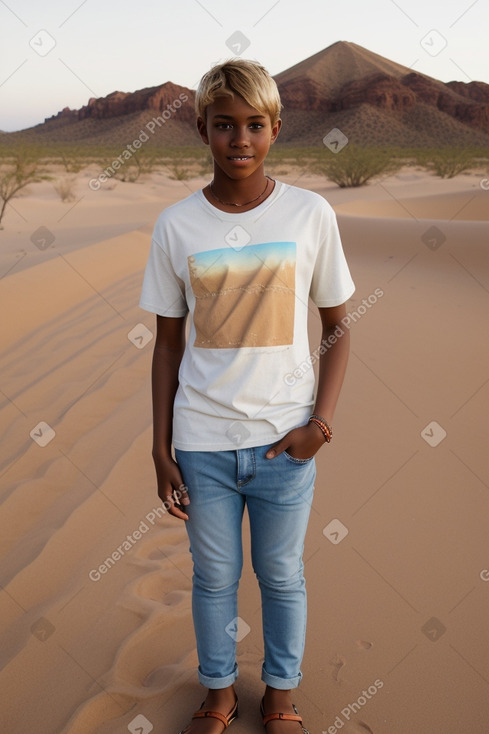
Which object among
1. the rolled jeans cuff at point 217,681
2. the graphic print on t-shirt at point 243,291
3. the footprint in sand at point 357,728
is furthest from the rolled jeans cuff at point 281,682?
the graphic print on t-shirt at point 243,291

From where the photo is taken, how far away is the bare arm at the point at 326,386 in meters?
1.50

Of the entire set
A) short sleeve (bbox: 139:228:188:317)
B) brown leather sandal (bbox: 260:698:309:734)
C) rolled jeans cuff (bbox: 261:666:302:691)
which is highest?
short sleeve (bbox: 139:228:188:317)

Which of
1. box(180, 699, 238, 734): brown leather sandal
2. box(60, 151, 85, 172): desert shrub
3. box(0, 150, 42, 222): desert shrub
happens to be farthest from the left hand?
box(60, 151, 85, 172): desert shrub

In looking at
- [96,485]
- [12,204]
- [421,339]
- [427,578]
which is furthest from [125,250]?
[12,204]

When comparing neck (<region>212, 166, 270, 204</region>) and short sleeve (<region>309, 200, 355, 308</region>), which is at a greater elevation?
neck (<region>212, 166, 270, 204</region>)

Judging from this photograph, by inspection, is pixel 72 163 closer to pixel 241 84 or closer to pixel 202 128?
pixel 202 128

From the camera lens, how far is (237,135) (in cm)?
142

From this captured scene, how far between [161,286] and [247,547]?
1.50m

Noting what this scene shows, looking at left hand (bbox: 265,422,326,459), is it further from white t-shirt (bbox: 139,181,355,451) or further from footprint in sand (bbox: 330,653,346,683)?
footprint in sand (bbox: 330,653,346,683)

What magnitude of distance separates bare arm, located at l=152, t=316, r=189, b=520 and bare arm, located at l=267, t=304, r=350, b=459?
28 centimetres

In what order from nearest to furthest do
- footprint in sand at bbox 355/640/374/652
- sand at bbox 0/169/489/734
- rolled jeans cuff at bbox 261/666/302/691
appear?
rolled jeans cuff at bbox 261/666/302/691, sand at bbox 0/169/489/734, footprint in sand at bbox 355/640/374/652

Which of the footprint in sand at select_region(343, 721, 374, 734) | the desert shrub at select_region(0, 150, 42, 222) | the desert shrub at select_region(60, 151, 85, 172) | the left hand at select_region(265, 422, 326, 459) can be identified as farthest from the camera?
the desert shrub at select_region(60, 151, 85, 172)

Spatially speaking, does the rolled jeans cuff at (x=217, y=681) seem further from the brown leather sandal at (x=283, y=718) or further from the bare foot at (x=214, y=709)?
the brown leather sandal at (x=283, y=718)

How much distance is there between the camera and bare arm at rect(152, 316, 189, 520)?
5.21ft
